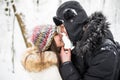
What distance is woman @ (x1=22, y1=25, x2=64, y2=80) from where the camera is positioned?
1.70 m

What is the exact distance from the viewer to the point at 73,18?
5.52ft

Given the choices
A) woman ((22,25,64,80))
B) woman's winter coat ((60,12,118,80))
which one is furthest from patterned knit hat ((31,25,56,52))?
woman's winter coat ((60,12,118,80))

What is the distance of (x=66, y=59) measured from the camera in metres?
1.66

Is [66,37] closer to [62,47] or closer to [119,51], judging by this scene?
[62,47]

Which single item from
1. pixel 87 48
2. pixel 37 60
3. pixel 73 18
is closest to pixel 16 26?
pixel 37 60

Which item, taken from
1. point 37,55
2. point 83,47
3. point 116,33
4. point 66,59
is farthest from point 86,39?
point 116,33

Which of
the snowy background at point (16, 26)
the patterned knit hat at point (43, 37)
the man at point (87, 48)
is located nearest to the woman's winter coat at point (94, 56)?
the man at point (87, 48)

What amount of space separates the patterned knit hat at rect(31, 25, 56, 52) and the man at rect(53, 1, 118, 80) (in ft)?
0.22

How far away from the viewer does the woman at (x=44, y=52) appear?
1.70 metres

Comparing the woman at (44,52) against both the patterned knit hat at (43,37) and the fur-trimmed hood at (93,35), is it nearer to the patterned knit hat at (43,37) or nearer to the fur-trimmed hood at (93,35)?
the patterned knit hat at (43,37)

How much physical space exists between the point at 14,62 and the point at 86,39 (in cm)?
137

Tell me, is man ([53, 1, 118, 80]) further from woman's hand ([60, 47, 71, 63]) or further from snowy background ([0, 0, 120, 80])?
snowy background ([0, 0, 120, 80])

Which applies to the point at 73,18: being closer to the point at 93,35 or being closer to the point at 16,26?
the point at 93,35

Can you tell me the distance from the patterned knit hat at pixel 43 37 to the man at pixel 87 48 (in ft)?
0.22
